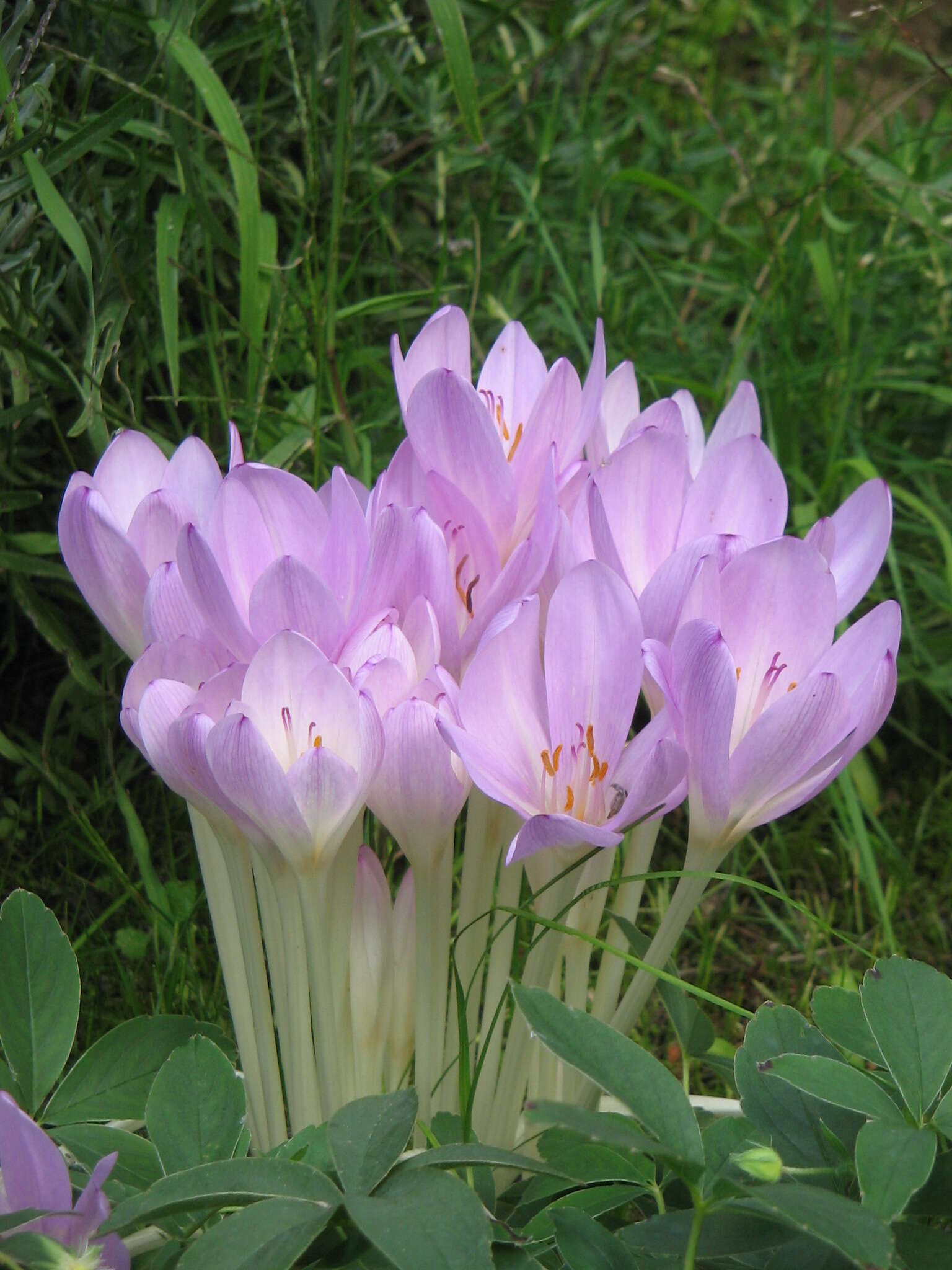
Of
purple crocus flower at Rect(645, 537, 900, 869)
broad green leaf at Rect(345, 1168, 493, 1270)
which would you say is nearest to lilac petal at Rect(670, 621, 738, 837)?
purple crocus flower at Rect(645, 537, 900, 869)

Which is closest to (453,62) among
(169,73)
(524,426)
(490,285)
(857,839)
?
(169,73)

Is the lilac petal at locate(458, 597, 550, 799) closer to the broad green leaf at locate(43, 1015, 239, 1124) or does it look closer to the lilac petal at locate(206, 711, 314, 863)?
the lilac petal at locate(206, 711, 314, 863)

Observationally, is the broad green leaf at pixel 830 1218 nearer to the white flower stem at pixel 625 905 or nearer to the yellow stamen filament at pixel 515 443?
the white flower stem at pixel 625 905

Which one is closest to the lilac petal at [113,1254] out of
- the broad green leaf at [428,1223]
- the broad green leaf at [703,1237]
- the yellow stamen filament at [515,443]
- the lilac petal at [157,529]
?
the broad green leaf at [428,1223]

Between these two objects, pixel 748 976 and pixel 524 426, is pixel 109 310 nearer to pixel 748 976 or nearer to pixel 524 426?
pixel 524 426

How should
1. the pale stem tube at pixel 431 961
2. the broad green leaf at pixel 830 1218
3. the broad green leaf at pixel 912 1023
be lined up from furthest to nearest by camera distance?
the pale stem tube at pixel 431 961
the broad green leaf at pixel 912 1023
the broad green leaf at pixel 830 1218

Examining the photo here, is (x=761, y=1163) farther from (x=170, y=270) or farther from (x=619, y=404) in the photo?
(x=170, y=270)
